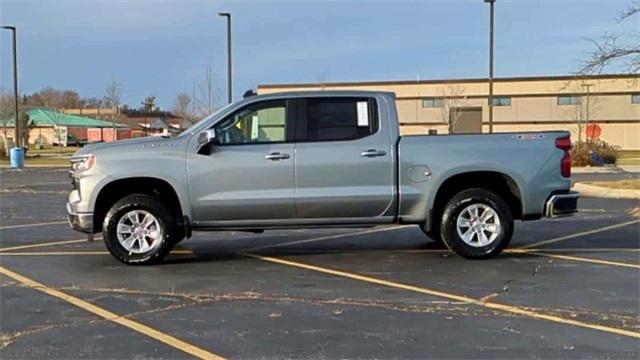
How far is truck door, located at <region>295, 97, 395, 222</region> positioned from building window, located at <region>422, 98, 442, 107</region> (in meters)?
53.4

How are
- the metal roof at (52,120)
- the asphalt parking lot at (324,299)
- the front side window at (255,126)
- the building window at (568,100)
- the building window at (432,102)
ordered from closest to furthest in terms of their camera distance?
the asphalt parking lot at (324,299), the front side window at (255,126), the building window at (568,100), the building window at (432,102), the metal roof at (52,120)

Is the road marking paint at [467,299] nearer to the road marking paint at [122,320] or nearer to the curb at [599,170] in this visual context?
the road marking paint at [122,320]

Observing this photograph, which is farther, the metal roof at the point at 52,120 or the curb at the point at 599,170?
the metal roof at the point at 52,120

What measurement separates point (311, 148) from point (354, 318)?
2845mm

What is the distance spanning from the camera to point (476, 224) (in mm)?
8508

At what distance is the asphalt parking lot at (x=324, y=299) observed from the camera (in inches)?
203

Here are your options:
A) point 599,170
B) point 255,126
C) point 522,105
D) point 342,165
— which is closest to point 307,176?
point 342,165

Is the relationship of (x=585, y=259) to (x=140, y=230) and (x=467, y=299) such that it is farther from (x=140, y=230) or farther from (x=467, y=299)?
(x=140, y=230)

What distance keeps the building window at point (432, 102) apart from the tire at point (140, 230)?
178ft

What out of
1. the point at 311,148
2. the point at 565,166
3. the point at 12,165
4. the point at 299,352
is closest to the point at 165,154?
the point at 311,148

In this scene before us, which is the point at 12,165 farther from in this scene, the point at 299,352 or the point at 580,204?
the point at 299,352

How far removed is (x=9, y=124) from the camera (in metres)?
72.8

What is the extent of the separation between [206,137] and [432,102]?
5445cm

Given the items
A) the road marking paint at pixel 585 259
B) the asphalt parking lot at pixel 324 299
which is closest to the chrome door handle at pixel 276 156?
the asphalt parking lot at pixel 324 299
